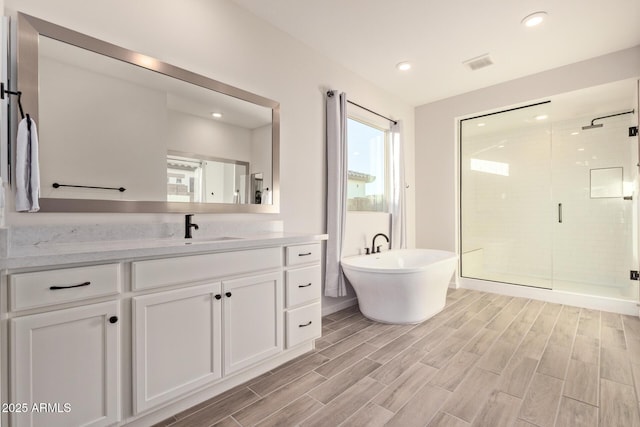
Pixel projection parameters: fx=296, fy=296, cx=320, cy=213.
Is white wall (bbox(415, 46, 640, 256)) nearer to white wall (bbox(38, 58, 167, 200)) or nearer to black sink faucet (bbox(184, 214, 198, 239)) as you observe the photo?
black sink faucet (bbox(184, 214, 198, 239))

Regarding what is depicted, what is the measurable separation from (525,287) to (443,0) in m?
3.39

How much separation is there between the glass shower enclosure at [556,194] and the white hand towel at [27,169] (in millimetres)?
4435

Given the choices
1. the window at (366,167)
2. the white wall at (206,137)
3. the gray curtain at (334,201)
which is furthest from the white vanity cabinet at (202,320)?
the window at (366,167)

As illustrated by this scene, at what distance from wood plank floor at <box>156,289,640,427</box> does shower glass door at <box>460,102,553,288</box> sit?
5.06 feet

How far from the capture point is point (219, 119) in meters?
2.27

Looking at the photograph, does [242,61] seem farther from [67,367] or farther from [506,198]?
[506,198]

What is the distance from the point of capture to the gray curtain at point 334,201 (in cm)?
298

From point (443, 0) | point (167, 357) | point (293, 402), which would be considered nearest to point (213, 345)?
point (167, 357)

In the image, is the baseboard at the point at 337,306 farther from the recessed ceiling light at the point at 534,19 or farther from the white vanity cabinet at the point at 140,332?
the recessed ceiling light at the point at 534,19

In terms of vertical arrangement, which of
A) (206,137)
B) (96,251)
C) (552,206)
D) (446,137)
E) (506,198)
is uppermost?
(446,137)

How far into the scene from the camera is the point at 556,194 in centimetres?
415

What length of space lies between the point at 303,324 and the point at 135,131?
1702 mm

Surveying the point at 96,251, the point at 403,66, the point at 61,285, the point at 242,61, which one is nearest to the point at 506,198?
the point at 403,66

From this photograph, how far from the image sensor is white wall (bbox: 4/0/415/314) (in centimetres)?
166
